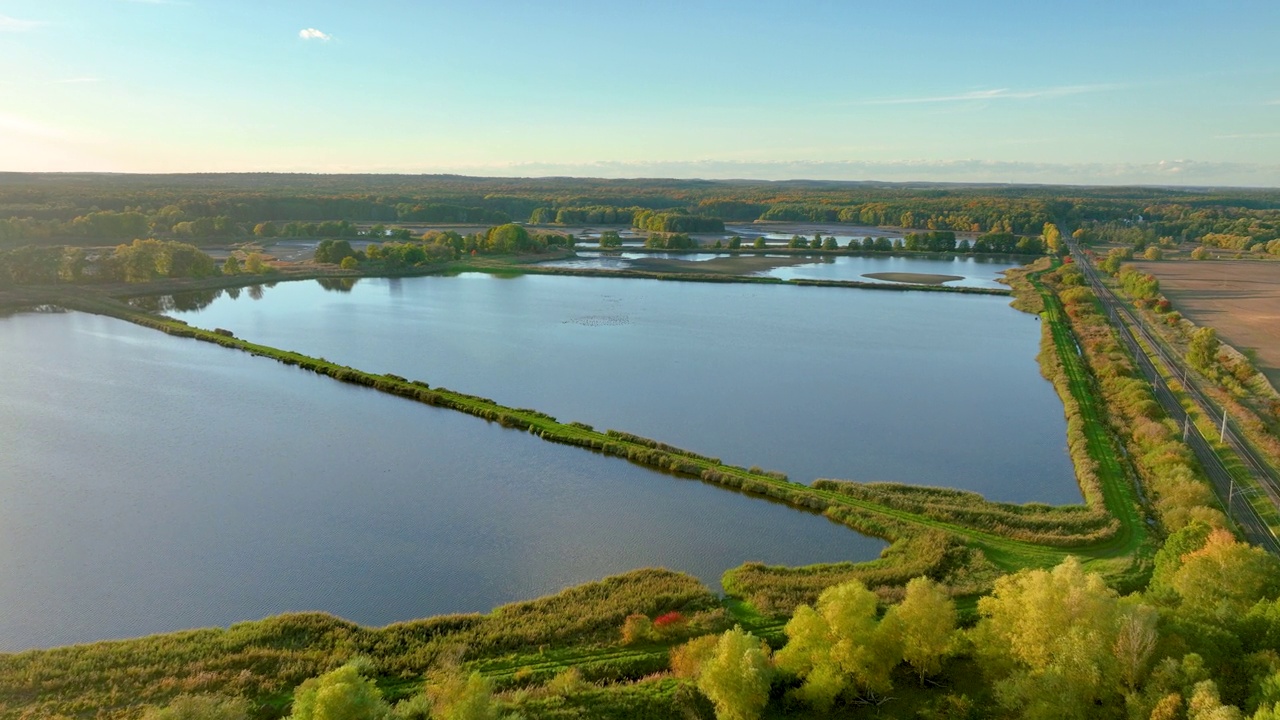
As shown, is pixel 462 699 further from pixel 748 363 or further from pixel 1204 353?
pixel 1204 353

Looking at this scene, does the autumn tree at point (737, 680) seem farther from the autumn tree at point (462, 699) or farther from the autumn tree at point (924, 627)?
the autumn tree at point (462, 699)

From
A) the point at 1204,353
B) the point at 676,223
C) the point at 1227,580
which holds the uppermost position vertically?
the point at 676,223

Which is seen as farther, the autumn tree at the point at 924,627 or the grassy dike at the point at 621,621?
the autumn tree at the point at 924,627

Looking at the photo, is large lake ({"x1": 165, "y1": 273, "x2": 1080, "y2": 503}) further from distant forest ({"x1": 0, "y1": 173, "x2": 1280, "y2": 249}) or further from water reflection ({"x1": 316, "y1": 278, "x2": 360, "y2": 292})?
distant forest ({"x1": 0, "y1": 173, "x2": 1280, "y2": 249})

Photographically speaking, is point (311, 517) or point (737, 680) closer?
point (737, 680)

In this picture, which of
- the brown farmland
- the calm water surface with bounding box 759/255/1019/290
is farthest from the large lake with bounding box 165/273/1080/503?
the brown farmland

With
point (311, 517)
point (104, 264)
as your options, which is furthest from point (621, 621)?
point (104, 264)

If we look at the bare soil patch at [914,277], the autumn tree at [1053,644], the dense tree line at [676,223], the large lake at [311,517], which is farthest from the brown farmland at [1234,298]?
the dense tree line at [676,223]
